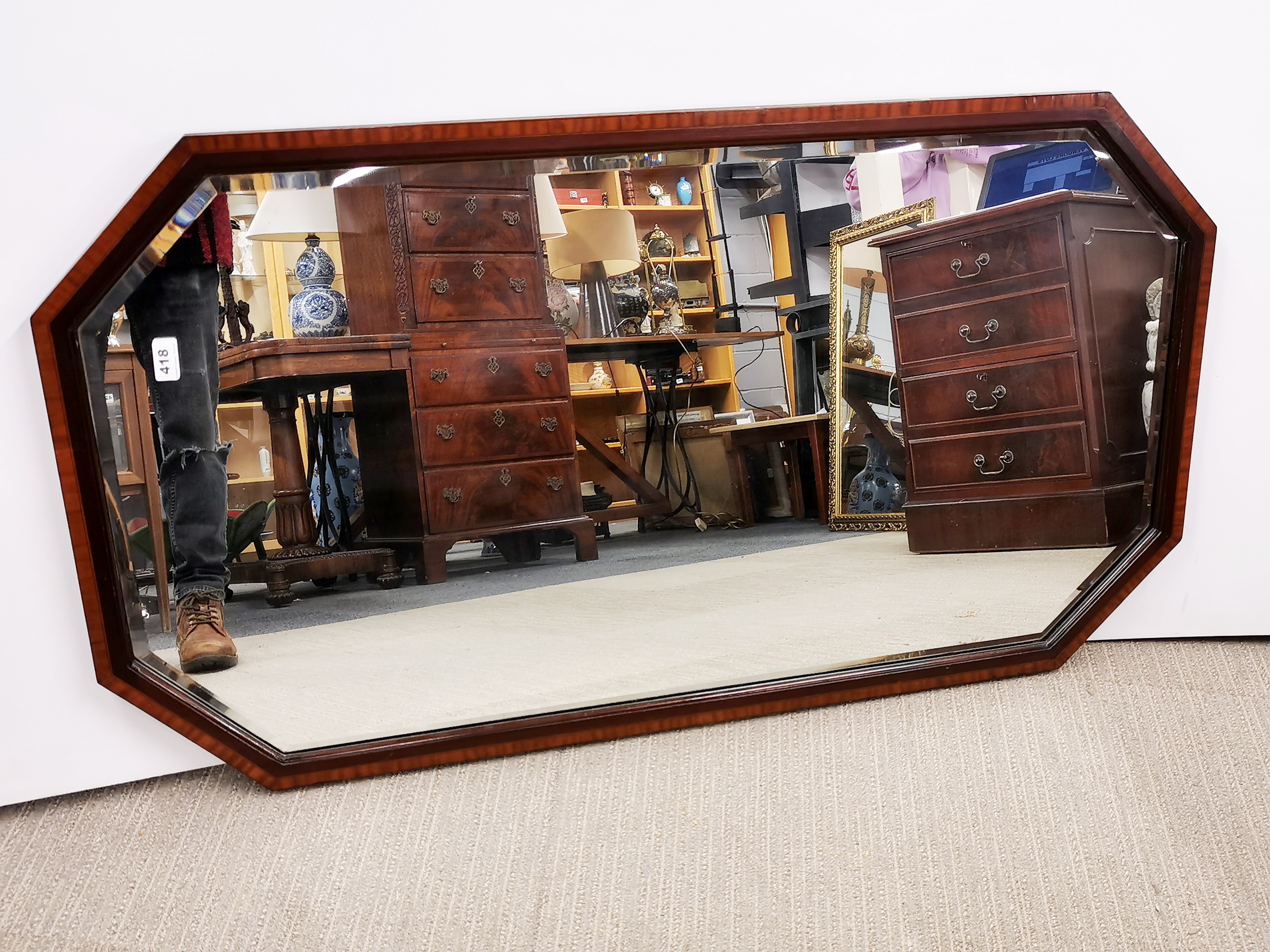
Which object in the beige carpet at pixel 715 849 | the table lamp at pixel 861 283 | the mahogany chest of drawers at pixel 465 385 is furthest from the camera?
the table lamp at pixel 861 283

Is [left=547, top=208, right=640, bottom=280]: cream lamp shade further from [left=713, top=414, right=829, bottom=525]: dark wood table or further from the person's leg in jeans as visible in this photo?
the person's leg in jeans

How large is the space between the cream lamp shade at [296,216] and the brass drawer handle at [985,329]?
593mm

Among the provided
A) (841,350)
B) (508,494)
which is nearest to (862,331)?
(841,350)

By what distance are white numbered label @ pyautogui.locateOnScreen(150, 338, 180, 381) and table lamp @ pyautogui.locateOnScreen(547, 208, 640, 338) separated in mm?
314

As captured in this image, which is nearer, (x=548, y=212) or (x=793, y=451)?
(x=548, y=212)

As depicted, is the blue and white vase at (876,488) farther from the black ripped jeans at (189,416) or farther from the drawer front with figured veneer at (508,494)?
the black ripped jeans at (189,416)

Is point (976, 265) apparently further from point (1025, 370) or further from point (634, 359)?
point (634, 359)

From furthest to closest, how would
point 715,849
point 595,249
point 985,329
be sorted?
point 985,329 < point 595,249 < point 715,849

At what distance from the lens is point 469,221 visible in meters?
0.86

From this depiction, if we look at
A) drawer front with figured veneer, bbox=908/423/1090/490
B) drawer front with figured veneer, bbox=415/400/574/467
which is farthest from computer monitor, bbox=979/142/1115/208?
drawer front with figured veneer, bbox=415/400/574/467

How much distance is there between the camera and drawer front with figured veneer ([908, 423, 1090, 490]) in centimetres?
99

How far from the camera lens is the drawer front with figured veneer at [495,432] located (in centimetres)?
88

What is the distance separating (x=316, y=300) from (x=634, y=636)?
40 cm

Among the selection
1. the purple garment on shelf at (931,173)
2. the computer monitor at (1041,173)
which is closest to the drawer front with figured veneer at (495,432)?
the purple garment on shelf at (931,173)
